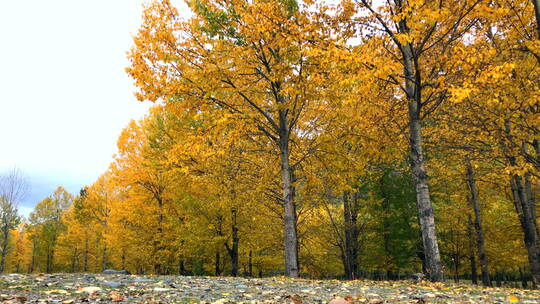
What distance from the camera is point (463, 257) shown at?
68.5 feet

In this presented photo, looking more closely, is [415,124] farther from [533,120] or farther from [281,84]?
[281,84]

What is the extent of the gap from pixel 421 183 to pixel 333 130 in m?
3.42

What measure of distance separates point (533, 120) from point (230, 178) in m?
9.09

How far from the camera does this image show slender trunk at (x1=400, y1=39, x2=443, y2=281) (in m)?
7.36

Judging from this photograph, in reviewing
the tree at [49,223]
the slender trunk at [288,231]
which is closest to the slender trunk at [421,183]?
the slender trunk at [288,231]

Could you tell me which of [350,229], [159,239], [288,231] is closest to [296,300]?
[288,231]

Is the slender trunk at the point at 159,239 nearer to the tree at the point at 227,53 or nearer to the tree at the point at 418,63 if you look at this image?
the tree at the point at 227,53

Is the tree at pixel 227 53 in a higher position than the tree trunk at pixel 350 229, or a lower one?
higher

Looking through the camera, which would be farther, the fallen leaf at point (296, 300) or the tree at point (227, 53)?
the tree at point (227, 53)

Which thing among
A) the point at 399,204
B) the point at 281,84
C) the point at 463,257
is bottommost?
the point at 463,257

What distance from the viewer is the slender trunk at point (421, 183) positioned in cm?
736

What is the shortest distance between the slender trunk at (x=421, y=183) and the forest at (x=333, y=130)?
1.5 inches

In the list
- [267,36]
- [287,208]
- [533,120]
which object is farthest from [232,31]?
→ [533,120]

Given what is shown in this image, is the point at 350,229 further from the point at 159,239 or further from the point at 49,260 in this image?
the point at 49,260
